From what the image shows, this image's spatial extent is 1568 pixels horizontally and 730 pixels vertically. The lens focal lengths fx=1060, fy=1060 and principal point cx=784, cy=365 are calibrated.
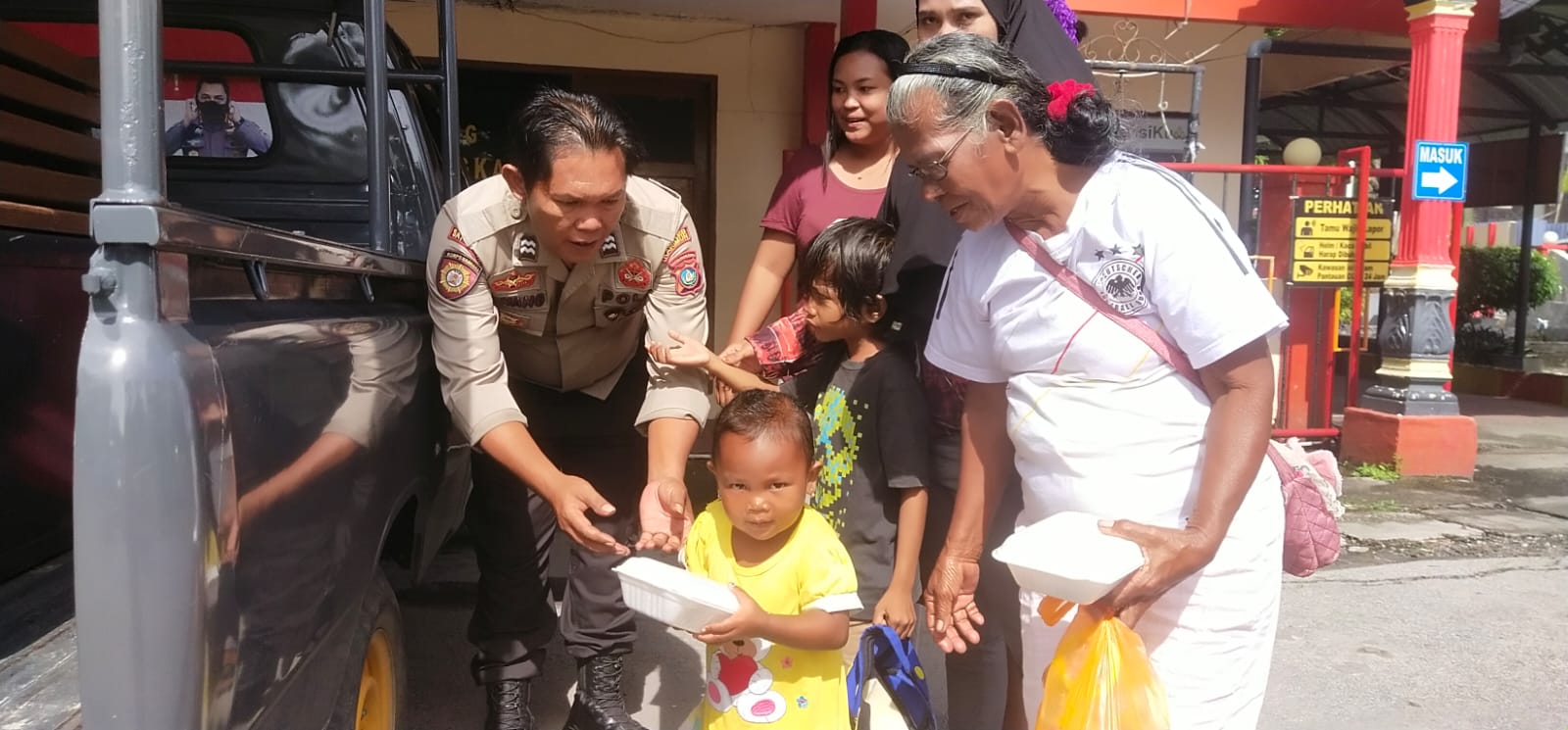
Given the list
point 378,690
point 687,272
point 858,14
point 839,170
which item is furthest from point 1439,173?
point 378,690

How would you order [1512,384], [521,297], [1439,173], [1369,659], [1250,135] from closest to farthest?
[521,297], [1369,659], [1439,173], [1250,135], [1512,384]

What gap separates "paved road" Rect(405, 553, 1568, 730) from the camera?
3.15 m

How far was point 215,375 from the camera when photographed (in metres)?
1.20

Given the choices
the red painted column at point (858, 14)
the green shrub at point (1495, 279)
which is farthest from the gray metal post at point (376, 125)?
the green shrub at point (1495, 279)

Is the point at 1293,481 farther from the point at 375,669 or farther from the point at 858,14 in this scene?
the point at 858,14

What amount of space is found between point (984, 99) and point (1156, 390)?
556 millimetres

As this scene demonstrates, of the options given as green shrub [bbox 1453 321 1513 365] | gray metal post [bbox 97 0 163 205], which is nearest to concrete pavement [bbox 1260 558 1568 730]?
gray metal post [bbox 97 0 163 205]

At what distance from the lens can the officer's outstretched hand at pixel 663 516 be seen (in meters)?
2.14

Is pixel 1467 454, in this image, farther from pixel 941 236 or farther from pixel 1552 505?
pixel 941 236

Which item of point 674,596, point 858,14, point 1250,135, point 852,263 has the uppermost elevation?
point 858,14

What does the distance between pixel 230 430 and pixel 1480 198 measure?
13548mm

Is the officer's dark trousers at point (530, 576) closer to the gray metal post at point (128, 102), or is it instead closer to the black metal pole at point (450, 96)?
the black metal pole at point (450, 96)

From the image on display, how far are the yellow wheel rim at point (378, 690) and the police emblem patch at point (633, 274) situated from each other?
91cm

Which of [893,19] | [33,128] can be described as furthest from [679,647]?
[893,19]
